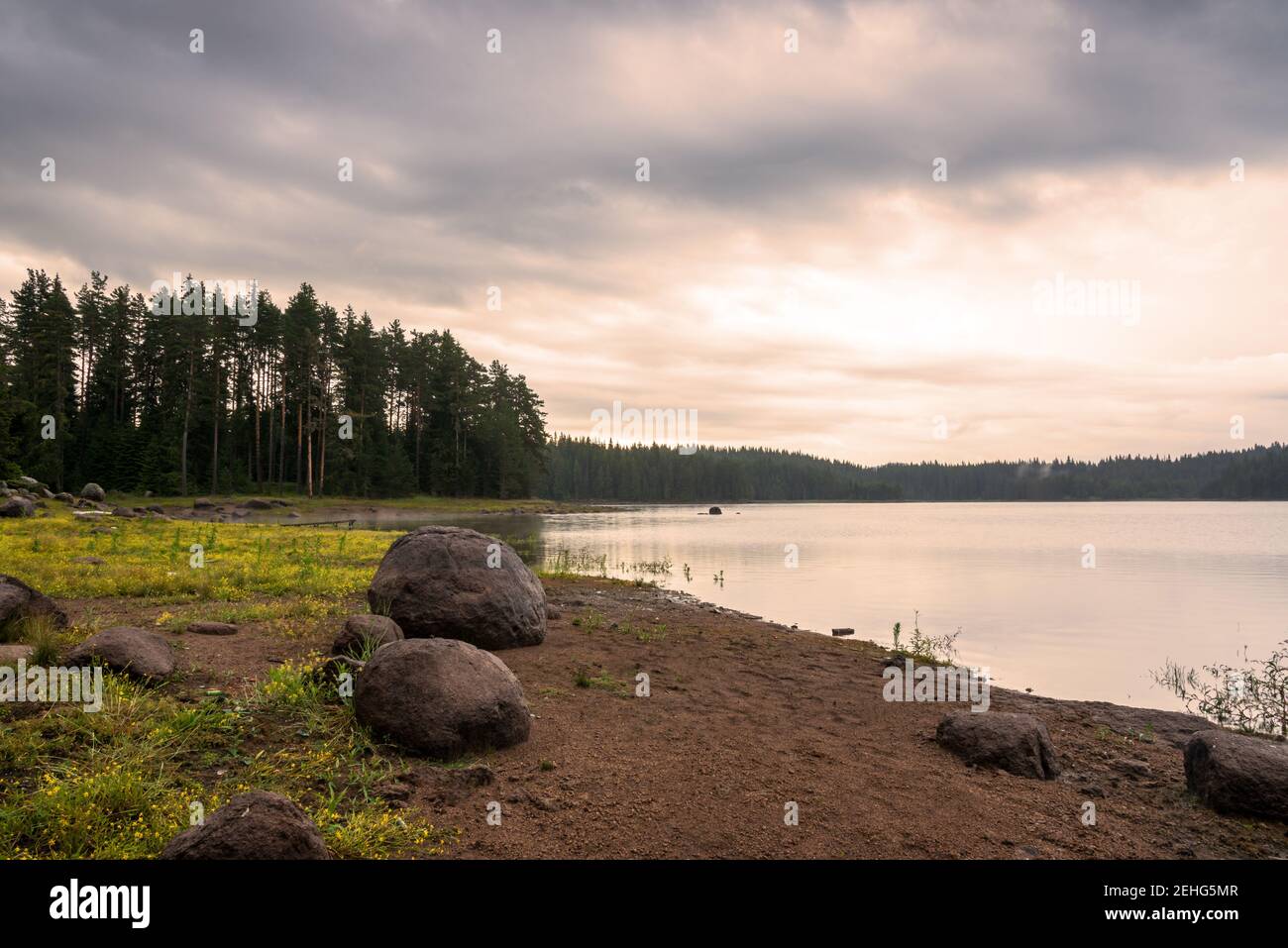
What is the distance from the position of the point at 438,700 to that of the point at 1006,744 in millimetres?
6456

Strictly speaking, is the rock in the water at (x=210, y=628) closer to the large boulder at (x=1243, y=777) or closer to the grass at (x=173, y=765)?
the grass at (x=173, y=765)

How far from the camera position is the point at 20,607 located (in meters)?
→ 9.03

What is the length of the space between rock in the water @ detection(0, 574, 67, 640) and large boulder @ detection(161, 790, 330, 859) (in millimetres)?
6638

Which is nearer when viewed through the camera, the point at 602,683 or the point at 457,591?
the point at 602,683

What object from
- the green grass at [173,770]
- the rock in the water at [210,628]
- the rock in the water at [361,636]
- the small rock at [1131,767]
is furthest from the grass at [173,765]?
the small rock at [1131,767]

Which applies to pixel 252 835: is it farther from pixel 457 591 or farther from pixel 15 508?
pixel 15 508

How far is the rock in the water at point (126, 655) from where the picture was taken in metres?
7.72

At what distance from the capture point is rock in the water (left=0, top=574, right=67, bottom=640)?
347 inches

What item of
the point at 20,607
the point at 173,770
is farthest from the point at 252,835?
the point at 20,607

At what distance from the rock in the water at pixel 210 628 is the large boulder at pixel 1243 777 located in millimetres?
13193

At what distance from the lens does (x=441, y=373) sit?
8306 cm

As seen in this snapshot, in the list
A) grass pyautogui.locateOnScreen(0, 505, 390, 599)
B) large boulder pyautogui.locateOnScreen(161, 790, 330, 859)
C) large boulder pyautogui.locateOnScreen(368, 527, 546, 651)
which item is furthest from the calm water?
large boulder pyautogui.locateOnScreen(161, 790, 330, 859)

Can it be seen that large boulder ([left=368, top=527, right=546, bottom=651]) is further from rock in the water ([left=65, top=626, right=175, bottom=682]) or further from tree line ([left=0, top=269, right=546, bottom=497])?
tree line ([left=0, top=269, right=546, bottom=497])
